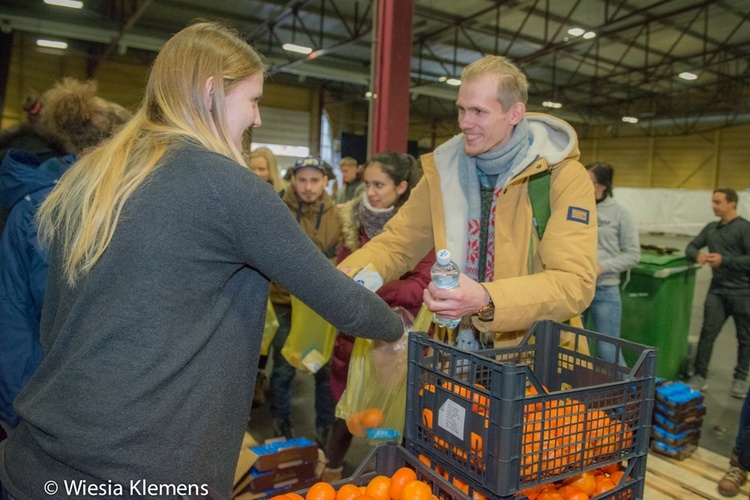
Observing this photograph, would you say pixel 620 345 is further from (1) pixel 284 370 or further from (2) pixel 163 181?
(1) pixel 284 370

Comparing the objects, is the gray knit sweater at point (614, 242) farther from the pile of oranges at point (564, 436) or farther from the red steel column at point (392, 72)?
the pile of oranges at point (564, 436)

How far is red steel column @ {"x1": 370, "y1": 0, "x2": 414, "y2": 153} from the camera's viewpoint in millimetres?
3643

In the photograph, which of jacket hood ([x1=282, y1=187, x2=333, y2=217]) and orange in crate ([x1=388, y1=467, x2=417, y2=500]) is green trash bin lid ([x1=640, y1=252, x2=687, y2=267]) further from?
orange in crate ([x1=388, y1=467, x2=417, y2=500])

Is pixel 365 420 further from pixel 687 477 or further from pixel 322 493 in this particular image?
pixel 687 477

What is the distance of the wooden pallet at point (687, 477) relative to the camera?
Answer: 271 centimetres

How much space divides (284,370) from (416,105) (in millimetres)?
17448

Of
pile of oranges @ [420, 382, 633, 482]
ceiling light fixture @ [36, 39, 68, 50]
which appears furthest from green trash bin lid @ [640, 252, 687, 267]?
ceiling light fixture @ [36, 39, 68, 50]

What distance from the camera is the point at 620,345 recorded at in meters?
1.29

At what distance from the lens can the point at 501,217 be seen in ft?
5.55

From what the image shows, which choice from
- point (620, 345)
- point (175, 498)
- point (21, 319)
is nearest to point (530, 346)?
point (620, 345)

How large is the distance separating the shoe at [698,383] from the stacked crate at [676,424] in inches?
51.4

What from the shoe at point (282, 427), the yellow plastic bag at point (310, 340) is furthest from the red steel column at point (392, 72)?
the shoe at point (282, 427)

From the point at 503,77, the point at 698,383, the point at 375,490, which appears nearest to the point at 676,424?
the point at 698,383

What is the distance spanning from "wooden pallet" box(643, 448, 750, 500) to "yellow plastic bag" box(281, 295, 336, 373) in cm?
162
